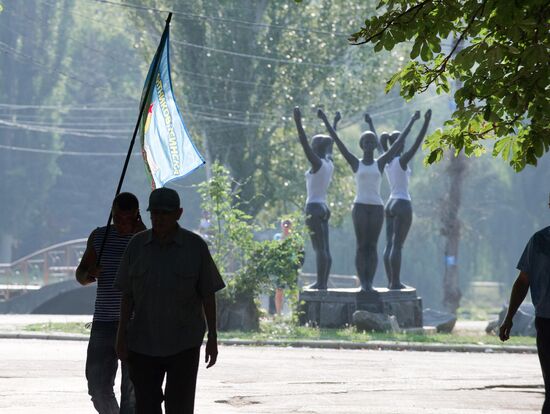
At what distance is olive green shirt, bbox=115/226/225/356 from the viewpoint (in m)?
7.82

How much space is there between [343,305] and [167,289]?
63.1ft

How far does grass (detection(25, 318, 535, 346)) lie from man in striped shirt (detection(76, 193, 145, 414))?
13.5 metres

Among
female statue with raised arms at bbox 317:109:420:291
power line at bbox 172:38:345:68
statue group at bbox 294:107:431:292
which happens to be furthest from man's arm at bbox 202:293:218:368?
power line at bbox 172:38:345:68

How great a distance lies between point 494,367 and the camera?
61.0ft

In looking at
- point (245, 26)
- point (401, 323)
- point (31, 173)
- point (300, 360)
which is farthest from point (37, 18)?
point (300, 360)

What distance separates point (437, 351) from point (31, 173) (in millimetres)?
52835

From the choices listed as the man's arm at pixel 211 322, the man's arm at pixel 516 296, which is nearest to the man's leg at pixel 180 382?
the man's arm at pixel 211 322

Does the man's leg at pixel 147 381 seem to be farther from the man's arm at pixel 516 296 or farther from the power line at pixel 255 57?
the power line at pixel 255 57

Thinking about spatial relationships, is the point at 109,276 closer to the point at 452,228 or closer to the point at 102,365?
the point at 102,365

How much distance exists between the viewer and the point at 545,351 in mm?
8984

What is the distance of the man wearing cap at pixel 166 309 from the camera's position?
7.83m

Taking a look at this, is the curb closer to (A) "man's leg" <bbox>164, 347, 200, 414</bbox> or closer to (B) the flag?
(B) the flag

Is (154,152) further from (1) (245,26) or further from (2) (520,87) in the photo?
(1) (245,26)

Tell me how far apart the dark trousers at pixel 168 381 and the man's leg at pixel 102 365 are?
Answer: 1277 mm
